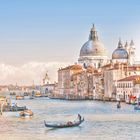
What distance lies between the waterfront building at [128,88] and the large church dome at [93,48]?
70.7 feet

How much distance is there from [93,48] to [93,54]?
0.68 metres

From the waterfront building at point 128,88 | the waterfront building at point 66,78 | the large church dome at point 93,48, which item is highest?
the large church dome at point 93,48

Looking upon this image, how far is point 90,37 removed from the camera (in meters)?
72.2

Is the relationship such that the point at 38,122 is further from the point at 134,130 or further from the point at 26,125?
the point at 134,130

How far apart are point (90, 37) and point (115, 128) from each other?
2078 inches

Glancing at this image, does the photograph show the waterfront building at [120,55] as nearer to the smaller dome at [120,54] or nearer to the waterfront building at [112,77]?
the smaller dome at [120,54]

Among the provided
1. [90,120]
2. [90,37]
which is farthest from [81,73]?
[90,120]

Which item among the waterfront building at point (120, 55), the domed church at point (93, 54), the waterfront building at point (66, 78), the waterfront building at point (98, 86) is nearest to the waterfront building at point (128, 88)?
the waterfront building at point (98, 86)

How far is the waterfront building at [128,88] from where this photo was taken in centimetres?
4306

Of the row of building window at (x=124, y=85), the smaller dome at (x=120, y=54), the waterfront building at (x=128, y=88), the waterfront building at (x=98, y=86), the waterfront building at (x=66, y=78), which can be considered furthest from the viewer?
the waterfront building at (x=66, y=78)

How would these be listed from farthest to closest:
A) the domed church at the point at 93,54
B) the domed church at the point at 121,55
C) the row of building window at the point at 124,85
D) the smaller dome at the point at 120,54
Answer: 1. the domed church at the point at 93,54
2. the smaller dome at the point at 120,54
3. the domed church at the point at 121,55
4. the row of building window at the point at 124,85

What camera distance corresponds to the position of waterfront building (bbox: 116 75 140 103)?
43.1 m

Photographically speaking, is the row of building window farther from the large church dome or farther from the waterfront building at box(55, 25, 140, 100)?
the large church dome

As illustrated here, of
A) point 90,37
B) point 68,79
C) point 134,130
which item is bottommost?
point 134,130
